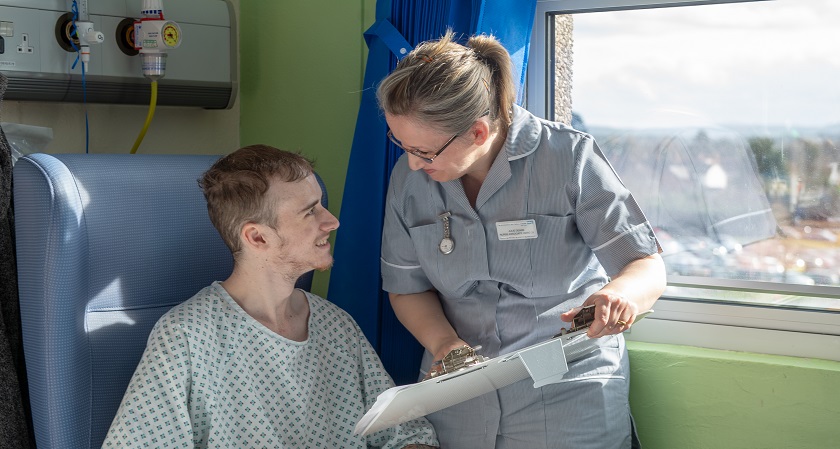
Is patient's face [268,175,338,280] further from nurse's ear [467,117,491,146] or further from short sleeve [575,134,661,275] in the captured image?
short sleeve [575,134,661,275]

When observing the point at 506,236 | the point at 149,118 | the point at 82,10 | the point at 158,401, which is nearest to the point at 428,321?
the point at 506,236

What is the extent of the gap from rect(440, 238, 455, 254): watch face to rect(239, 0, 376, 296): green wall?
27.1 inches

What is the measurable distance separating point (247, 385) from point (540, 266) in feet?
2.07

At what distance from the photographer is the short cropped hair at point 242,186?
171 cm

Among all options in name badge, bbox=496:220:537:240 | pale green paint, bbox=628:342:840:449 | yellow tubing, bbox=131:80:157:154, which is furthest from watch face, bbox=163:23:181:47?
pale green paint, bbox=628:342:840:449

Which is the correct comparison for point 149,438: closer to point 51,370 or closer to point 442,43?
point 51,370

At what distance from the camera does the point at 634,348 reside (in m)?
2.04

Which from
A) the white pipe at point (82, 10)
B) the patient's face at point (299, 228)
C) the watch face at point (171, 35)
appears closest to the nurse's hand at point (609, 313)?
the patient's face at point (299, 228)

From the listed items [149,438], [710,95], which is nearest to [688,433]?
[710,95]

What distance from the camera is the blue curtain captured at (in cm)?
209

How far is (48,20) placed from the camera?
6.76 feet

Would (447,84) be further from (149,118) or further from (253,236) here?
(149,118)

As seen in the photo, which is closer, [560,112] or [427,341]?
[427,341]

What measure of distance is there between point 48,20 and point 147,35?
23 centimetres
